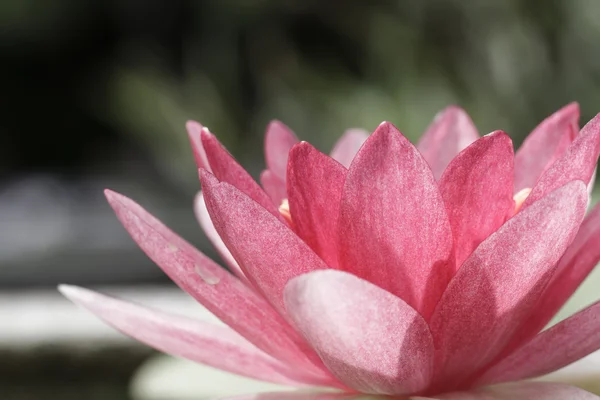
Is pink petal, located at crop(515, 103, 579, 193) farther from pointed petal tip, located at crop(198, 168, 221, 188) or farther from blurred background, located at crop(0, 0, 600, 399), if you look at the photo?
blurred background, located at crop(0, 0, 600, 399)

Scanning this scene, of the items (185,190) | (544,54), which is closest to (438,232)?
(544,54)

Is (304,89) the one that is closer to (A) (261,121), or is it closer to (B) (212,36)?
(A) (261,121)

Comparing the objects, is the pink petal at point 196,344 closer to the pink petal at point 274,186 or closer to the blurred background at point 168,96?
the pink petal at point 274,186

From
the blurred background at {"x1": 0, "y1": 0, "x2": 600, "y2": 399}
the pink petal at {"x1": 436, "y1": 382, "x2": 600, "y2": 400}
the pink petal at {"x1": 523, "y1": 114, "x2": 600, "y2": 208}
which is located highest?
the blurred background at {"x1": 0, "y1": 0, "x2": 600, "y2": 399}

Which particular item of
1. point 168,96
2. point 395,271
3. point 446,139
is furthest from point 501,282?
point 168,96

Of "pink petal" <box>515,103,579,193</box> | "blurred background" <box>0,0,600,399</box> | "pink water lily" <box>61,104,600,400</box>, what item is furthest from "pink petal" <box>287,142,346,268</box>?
"blurred background" <box>0,0,600,399</box>

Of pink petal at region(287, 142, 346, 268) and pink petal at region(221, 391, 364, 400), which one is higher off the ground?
pink petal at region(287, 142, 346, 268)
